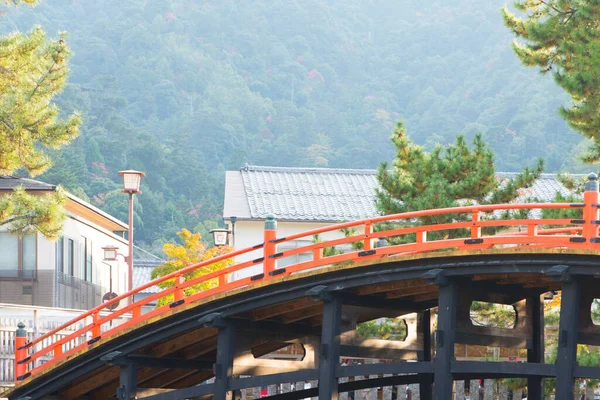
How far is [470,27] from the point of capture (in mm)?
118312

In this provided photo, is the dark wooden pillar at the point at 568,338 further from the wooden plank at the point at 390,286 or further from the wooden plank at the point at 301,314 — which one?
the wooden plank at the point at 301,314

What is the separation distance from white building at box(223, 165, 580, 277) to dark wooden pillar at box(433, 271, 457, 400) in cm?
1997

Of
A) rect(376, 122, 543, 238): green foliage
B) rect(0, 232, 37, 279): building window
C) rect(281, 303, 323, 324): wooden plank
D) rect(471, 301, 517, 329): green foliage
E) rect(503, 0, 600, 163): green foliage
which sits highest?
rect(503, 0, 600, 163): green foliage

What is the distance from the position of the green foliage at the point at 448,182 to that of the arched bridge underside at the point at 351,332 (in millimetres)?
3761

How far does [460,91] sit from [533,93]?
10.8m

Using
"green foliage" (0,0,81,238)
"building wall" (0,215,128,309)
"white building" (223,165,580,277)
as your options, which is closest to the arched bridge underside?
"green foliage" (0,0,81,238)

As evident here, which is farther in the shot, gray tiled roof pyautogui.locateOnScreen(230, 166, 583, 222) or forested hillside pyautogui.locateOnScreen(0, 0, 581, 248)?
forested hillside pyautogui.locateOnScreen(0, 0, 581, 248)

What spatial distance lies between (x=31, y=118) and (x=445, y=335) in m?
13.1

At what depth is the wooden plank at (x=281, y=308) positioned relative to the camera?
66.9 ft

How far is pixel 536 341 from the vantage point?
21.2m

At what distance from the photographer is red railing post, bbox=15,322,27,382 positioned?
21.3 m

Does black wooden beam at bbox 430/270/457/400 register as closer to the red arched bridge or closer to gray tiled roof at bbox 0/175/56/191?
the red arched bridge

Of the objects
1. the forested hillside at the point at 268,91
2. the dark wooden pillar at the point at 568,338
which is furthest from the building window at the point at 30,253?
the forested hillside at the point at 268,91

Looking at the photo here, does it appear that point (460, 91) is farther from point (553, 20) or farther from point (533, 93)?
point (553, 20)
